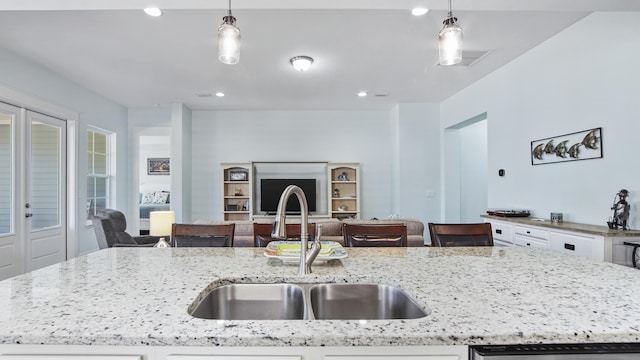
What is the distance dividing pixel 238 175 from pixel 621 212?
552cm

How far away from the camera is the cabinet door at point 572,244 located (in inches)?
98.7

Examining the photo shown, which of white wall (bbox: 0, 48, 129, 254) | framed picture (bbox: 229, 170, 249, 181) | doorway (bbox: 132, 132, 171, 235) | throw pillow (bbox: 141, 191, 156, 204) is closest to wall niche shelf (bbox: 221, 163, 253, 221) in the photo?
framed picture (bbox: 229, 170, 249, 181)

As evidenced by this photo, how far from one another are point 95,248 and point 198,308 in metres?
5.34

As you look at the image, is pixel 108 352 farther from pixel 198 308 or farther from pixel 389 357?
pixel 389 357

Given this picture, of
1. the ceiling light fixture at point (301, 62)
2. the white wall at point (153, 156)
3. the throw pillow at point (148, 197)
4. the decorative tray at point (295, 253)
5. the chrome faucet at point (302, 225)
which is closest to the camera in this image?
the chrome faucet at point (302, 225)

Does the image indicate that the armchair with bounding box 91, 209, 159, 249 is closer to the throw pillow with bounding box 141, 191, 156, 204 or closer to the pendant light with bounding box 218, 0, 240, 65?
the pendant light with bounding box 218, 0, 240, 65

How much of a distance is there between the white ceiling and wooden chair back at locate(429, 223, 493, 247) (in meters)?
1.41

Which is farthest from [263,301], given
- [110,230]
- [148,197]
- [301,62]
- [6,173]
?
[148,197]

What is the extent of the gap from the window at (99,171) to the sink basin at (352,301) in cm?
526

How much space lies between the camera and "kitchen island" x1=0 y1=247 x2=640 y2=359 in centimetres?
75

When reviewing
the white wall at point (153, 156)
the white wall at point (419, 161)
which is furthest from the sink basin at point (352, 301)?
the white wall at point (153, 156)

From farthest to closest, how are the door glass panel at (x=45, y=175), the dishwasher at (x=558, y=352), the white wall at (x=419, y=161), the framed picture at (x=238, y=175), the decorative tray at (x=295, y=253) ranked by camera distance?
the framed picture at (x=238, y=175) → the white wall at (x=419, y=161) → the door glass panel at (x=45, y=175) → the decorative tray at (x=295, y=253) → the dishwasher at (x=558, y=352)

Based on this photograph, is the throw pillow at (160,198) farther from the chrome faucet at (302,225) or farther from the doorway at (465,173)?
the chrome faucet at (302,225)

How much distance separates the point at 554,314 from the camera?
2.77ft
